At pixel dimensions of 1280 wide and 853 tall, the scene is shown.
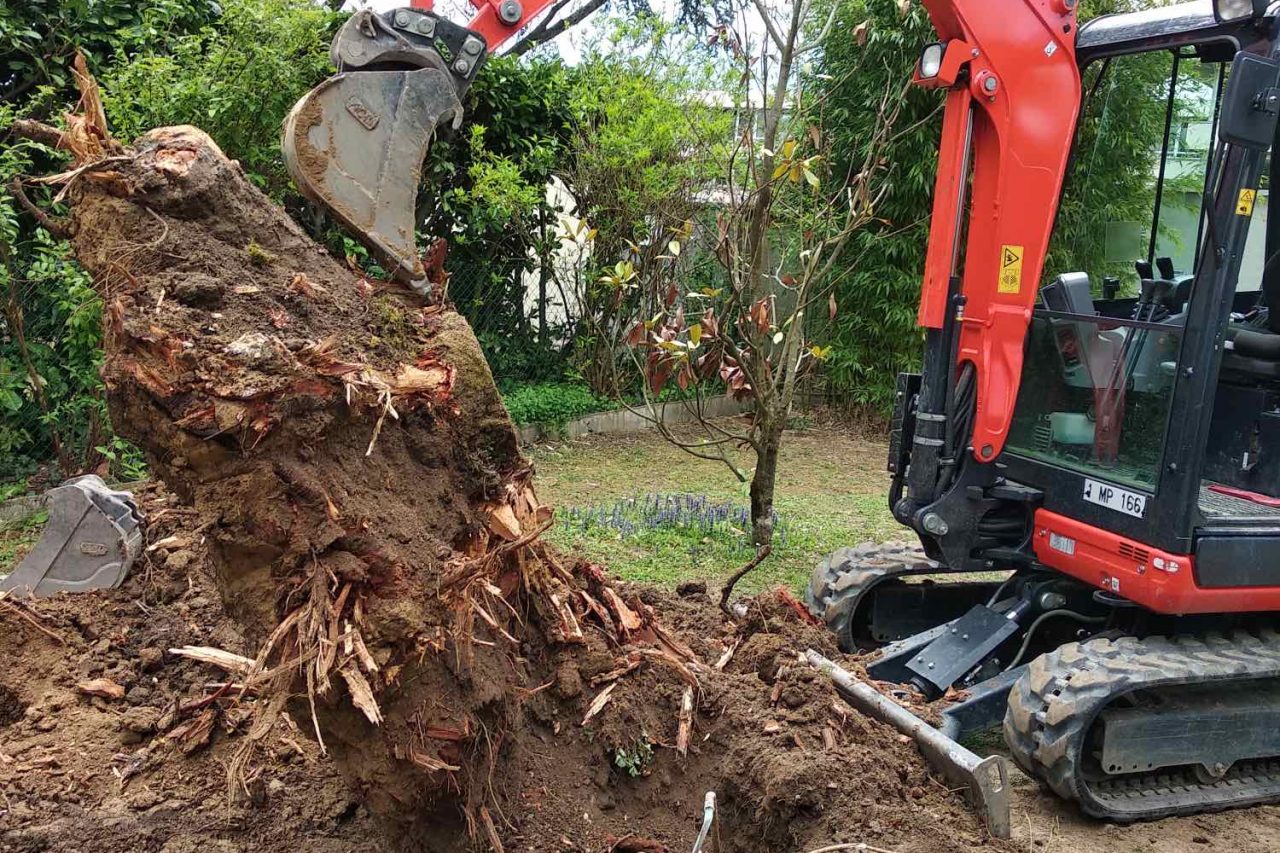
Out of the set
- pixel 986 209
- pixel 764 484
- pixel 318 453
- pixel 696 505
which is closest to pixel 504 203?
pixel 696 505

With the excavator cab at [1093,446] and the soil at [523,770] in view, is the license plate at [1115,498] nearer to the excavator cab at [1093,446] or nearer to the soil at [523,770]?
the excavator cab at [1093,446]

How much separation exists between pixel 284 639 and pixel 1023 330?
333 centimetres

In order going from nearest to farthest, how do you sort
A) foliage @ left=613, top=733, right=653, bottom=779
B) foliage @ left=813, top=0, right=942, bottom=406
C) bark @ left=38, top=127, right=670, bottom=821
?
bark @ left=38, top=127, right=670, bottom=821 → foliage @ left=613, top=733, right=653, bottom=779 → foliage @ left=813, top=0, right=942, bottom=406

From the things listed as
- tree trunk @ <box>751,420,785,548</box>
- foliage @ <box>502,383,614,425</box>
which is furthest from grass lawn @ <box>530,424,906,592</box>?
foliage @ <box>502,383,614,425</box>

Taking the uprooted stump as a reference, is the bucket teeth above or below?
above

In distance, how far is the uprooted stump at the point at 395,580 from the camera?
2.26m

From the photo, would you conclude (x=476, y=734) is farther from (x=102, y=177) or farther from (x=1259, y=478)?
(x=1259, y=478)

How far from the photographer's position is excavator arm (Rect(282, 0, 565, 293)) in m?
2.91

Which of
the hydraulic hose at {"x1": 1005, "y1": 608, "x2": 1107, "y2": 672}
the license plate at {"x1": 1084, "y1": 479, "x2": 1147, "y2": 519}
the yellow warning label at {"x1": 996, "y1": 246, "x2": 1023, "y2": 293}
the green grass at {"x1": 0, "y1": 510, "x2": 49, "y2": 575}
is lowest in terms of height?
the green grass at {"x1": 0, "y1": 510, "x2": 49, "y2": 575}

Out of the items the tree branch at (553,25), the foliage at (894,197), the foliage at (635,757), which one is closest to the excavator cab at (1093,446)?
the foliage at (635,757)

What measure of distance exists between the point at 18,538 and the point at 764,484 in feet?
14.8

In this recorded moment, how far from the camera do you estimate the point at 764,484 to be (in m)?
6.45

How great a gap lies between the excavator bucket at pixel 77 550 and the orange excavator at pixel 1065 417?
83.4 inches

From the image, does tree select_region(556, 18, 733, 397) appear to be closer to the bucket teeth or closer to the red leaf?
the red leaf
